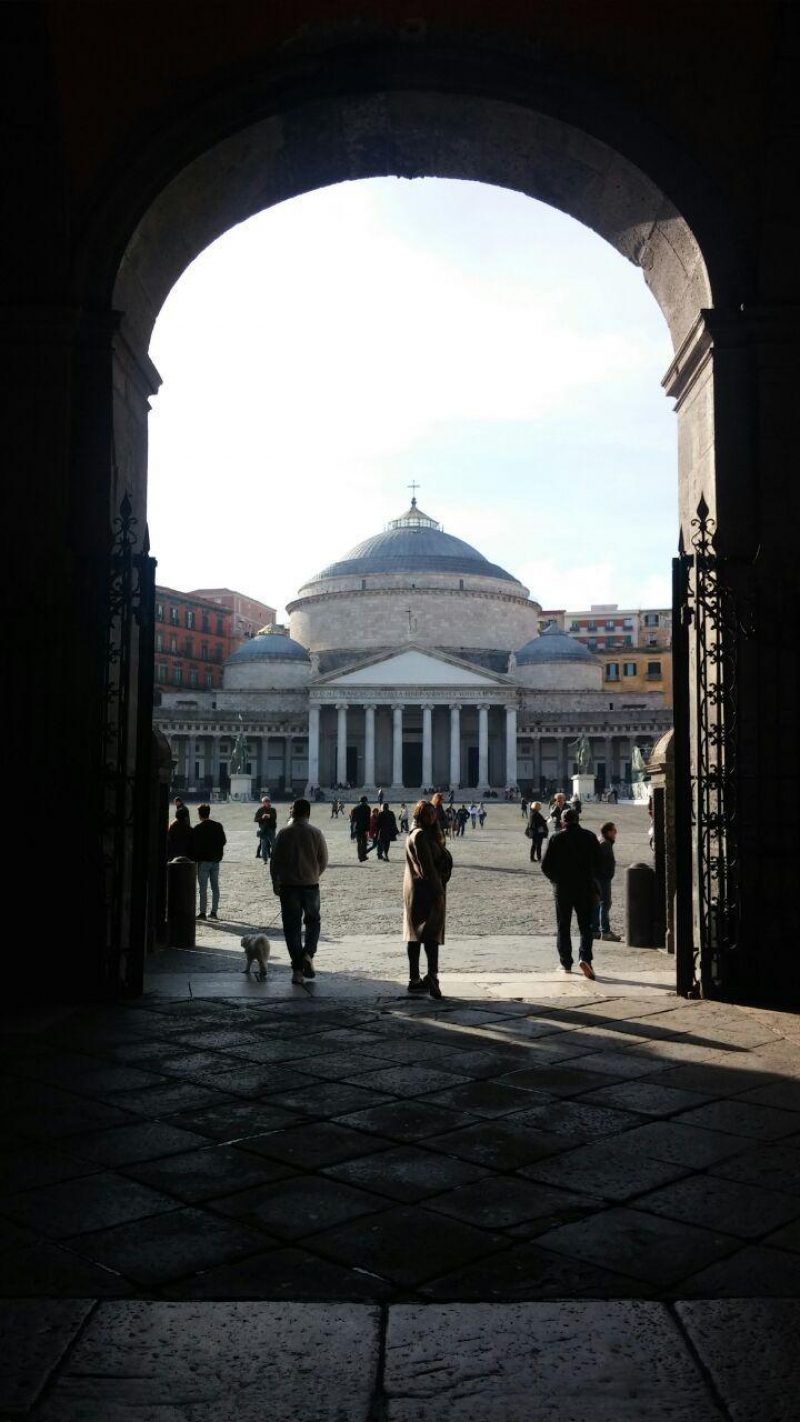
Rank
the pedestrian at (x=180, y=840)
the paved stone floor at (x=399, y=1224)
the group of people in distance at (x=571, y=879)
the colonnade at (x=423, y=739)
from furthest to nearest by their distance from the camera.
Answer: the colonnade at (x=423, y=739) < the pedestrian at (x=180, y=840) < the group of people in distance at (x=571, y=879) < the paved stone floor at (x=399, y=1224)

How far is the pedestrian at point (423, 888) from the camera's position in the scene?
776 centimetres

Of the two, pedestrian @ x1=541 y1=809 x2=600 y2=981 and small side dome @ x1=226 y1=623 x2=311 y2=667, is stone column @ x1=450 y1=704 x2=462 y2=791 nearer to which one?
small side dome @ x1=226 y1=623 x2=311 y2=667

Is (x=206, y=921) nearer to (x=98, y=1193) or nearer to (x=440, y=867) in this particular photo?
(x=440, y=867)

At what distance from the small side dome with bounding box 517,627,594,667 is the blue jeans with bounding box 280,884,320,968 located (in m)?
77.1

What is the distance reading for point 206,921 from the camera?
1293 centimetres

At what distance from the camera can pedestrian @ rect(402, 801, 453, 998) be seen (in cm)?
776

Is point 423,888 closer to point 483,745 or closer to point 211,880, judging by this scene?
point 211,880

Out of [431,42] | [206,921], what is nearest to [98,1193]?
[431,42]

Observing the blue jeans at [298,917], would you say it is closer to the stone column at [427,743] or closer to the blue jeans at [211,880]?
the blue jeans at [211,880]

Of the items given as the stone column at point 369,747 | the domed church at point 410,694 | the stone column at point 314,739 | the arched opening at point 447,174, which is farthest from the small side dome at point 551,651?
the arched opening at point 447,174

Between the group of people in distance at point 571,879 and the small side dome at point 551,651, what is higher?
the small side dome at point 551,651

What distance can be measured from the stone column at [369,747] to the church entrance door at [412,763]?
263 cm

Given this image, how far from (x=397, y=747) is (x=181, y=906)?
64.9 metres

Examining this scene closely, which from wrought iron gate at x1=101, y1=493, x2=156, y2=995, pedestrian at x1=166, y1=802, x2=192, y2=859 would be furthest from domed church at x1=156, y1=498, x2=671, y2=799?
wrought iron gate at x1=101, y1=493, x2=156, y2=995
